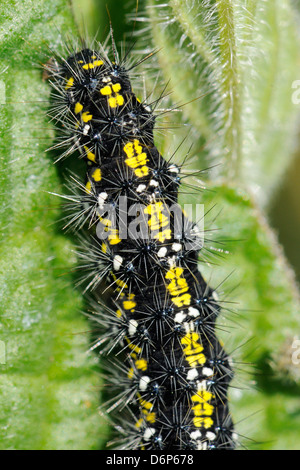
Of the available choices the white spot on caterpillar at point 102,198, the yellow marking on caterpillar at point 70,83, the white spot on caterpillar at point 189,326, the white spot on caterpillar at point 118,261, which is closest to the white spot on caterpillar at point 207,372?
the white spot on caterpillar at point 189,326

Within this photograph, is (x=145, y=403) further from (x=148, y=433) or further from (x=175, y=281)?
(x=175, y=281)

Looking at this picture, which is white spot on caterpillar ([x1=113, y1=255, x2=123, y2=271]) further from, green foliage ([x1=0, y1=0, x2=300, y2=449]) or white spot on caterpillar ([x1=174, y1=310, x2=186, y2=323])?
white spot on caterpillar ([x1=174, y1=310, x2=186, y2=323])

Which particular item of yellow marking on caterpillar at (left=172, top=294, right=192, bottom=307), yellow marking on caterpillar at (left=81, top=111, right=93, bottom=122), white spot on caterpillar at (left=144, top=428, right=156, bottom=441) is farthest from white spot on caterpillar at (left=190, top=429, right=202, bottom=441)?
yellow marking on caterpillar at (left=81, top=111, right=93, bottom=122)


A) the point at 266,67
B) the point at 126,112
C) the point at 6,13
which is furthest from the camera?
the point at 266,67

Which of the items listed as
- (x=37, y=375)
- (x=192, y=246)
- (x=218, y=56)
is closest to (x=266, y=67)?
(x=218, y=56)

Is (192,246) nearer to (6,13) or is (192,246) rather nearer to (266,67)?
(266,67)
